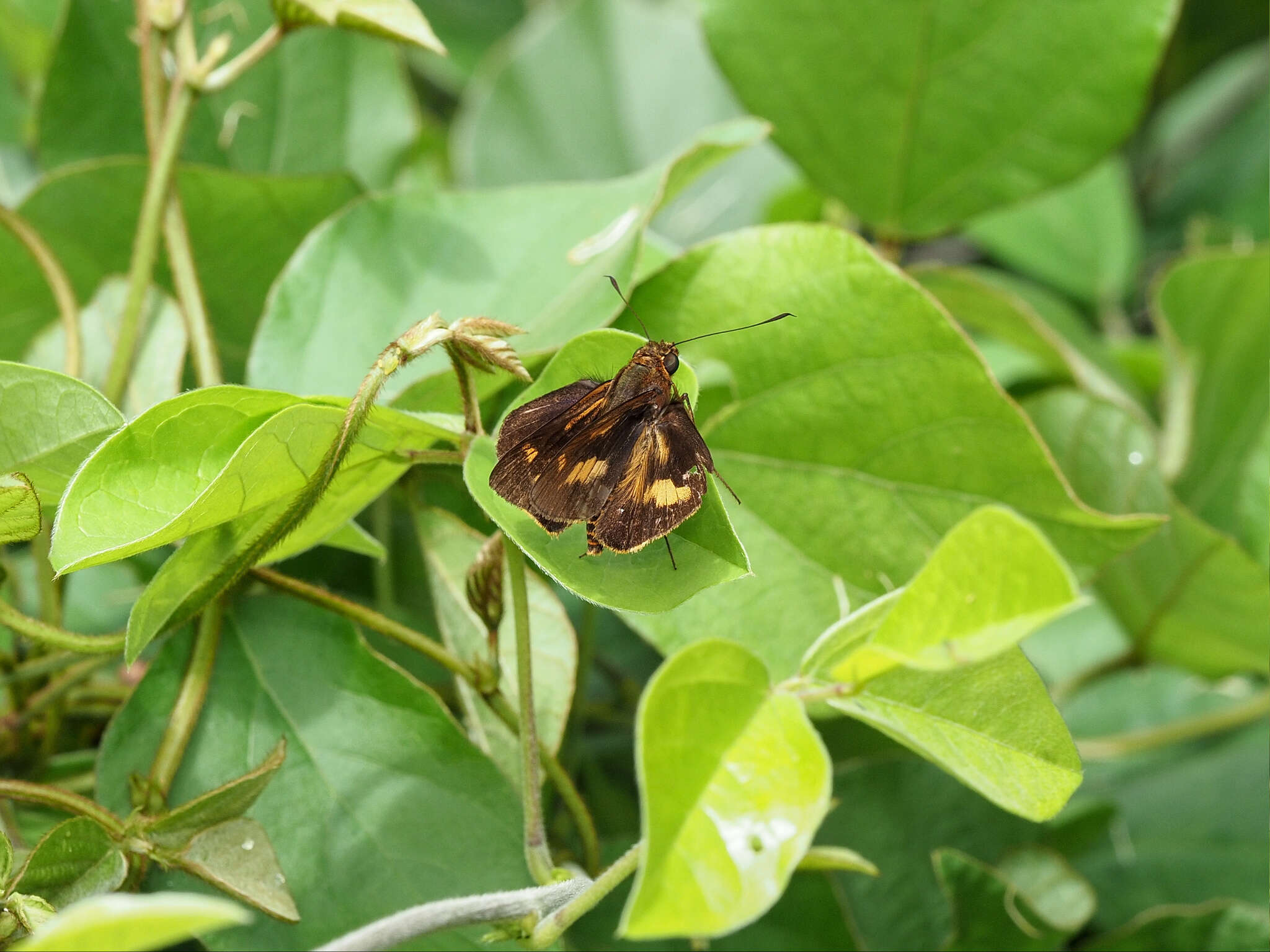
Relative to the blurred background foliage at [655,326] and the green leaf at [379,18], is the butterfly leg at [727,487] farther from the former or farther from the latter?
the green leaf at [379,18]

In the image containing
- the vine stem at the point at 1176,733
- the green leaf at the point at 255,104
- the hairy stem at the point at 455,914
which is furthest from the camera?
the vine stem at the point at 1176,733

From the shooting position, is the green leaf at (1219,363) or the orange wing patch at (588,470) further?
the green leaf at (1219,363)

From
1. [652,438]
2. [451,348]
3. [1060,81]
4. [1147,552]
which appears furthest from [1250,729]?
[451,348]

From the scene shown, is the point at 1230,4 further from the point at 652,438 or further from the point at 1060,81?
the point at 652,438

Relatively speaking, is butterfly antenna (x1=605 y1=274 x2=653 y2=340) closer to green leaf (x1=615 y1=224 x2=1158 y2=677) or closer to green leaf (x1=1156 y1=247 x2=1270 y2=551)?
green leaf (x1=615 y1=224 x2=1158 y2=677)

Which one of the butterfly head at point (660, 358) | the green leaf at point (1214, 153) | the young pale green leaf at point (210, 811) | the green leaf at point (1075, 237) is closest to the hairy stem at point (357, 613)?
the young pale green leaf at point (210, 811)
